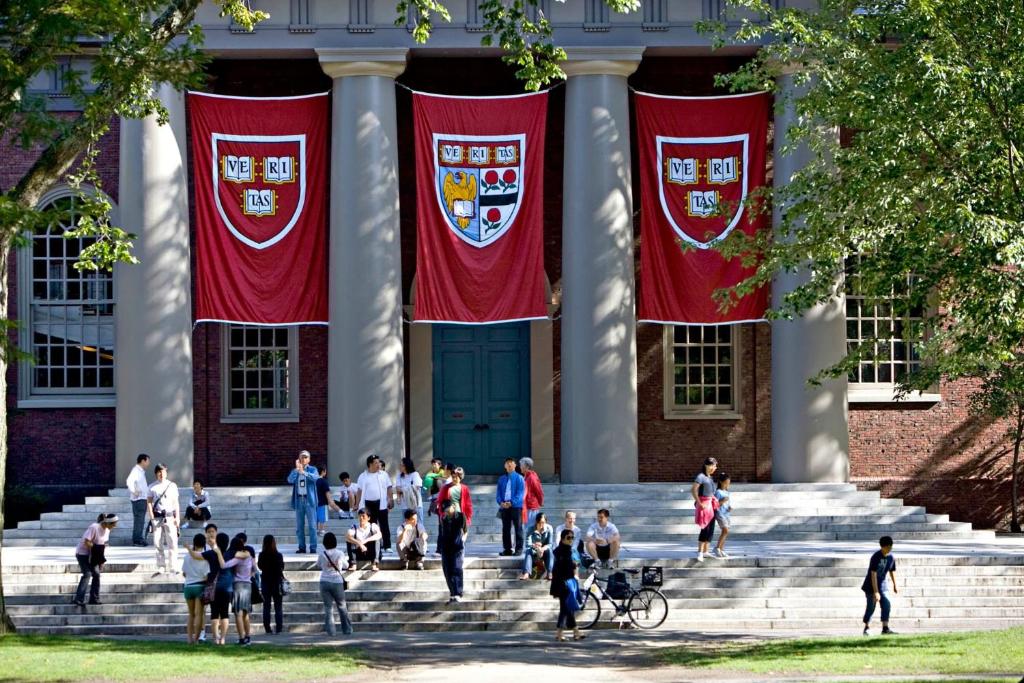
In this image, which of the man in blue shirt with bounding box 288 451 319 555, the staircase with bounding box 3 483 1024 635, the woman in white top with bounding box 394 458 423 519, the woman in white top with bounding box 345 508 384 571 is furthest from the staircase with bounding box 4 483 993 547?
the woman in white top with bounding box 345 508 384 571

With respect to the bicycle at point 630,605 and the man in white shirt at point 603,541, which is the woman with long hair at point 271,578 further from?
the man in white shirt at point 603,541

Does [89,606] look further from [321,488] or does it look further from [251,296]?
[251,296]

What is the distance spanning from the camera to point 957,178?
21578 millimetres

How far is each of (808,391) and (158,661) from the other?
50.9 ft

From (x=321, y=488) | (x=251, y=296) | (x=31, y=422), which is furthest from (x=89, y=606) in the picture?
(x=31, y=422)

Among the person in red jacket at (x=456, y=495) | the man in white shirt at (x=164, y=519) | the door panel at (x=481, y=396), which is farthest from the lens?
the door panel at (x=481, y=396)

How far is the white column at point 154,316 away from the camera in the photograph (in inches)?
1219

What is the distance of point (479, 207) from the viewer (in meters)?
30.9

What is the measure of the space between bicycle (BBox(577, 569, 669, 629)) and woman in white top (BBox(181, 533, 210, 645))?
16.8 ft

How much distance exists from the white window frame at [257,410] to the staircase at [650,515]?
305 cm

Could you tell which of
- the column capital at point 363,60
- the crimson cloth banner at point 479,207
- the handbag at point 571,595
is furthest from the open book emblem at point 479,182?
the handbag at point 571,595

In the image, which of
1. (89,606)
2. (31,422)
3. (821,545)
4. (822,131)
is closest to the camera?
(89,606)

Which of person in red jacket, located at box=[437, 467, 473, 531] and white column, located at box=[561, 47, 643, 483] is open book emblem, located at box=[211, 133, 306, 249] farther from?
person in red jacket, located at box=[437, 467, 473, 531]

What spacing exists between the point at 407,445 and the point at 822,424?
→ 8458 millimetres
